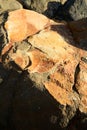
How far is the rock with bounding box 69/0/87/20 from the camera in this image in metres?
6.39

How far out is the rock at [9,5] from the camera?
6462 mm

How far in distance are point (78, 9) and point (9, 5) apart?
119cm

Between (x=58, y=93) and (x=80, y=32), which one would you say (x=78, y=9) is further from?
(x=58, y=93)

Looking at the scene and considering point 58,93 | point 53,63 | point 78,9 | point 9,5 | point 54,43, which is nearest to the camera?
point 58,93

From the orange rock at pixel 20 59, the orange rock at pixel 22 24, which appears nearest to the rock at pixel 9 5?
the orange rock at pixel 22 24

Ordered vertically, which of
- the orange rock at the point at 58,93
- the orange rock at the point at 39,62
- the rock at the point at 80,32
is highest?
the orange rock at the point at 39,62

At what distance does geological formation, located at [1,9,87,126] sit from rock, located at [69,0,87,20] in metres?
1.16

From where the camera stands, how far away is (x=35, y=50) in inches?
184

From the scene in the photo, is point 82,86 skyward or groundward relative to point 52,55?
groundward

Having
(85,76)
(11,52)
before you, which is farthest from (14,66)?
(85,76)

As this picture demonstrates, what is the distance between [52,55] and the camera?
464cm

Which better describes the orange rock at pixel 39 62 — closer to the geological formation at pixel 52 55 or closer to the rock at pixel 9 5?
the geological formation at pixel 52 55

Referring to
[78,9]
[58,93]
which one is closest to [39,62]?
[58,93]

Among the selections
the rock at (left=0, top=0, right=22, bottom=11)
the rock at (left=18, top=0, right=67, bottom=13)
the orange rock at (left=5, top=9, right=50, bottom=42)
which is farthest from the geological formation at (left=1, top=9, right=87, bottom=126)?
the rock at (left=18, top=0, right=67, bottom=13)
